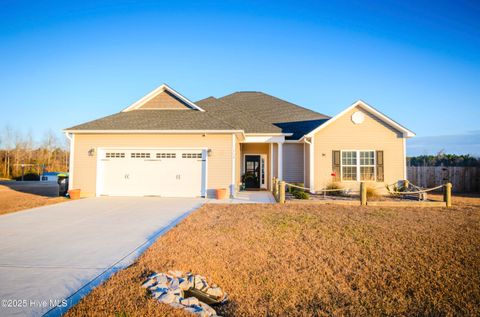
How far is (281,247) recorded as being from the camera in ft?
17.6

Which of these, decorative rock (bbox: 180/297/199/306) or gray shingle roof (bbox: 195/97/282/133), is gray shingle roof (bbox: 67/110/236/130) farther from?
decorative rock (bbox: 180/297/199/306)

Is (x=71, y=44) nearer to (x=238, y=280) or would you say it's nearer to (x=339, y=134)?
(x=339, y=134)

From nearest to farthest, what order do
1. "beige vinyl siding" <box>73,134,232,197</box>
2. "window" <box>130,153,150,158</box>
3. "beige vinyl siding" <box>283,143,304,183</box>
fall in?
1. "beige vinyl siding" <box>73,134,232,197</box>
2. "window" <box>130,153,150,158</box>
3. "beige vinyl siding" <box>283,143,304,183</box>

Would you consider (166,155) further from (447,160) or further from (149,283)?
(447,160)

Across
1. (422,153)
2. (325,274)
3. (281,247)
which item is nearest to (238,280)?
(325,274)

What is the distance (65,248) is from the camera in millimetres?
5344

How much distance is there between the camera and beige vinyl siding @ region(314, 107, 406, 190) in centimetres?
1448

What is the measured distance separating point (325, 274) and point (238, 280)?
143 cm

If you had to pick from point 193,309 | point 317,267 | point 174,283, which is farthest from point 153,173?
point 193,309

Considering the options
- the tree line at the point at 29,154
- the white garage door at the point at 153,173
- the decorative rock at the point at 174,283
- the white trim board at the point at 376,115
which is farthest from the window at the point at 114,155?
the tree line at the point at 29,154

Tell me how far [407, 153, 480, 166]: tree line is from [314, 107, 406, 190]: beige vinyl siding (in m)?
9.80

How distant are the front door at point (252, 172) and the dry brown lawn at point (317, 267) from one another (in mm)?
10213

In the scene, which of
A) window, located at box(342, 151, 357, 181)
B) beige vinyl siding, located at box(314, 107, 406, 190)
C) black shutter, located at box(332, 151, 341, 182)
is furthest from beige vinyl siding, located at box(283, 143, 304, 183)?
window, located at box(342, 151, 357, 181)

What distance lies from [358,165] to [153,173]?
11416 millimetres
